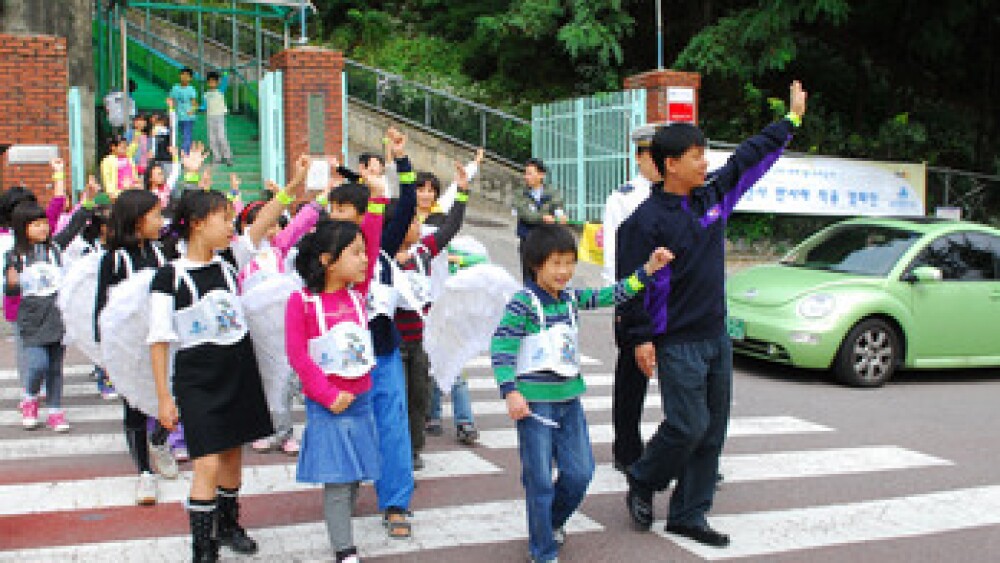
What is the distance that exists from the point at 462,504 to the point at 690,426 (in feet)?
5.24

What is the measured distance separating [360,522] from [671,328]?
2.05 m

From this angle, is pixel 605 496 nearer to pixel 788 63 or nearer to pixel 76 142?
pixel 76 142

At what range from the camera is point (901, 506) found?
18.7ft

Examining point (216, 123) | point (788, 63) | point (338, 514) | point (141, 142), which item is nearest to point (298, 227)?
point (338, 514)

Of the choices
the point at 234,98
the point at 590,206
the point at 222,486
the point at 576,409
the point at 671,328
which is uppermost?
the point at 234,98

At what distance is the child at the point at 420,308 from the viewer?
5.86 metres

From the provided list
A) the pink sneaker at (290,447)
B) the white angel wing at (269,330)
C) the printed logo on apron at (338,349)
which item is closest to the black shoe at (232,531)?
the white angel wing at (269,330)

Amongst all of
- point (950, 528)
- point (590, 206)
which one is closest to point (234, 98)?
point (590, 206)

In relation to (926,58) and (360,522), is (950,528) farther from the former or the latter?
(926,58)

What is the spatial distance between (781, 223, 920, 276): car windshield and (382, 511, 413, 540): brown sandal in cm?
627

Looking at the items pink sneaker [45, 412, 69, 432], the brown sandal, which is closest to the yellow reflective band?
the brown sandal

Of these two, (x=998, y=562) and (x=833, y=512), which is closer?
(x=998, y=562)

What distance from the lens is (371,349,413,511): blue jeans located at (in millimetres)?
4922

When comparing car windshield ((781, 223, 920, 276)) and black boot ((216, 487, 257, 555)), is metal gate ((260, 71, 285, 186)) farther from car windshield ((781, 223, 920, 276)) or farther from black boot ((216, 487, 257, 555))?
black boot ((216, 487, 257, 555))
